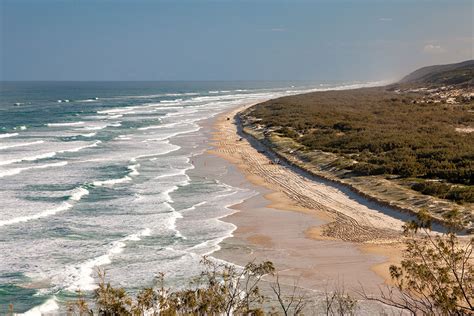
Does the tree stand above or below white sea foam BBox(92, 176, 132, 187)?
Answer: above

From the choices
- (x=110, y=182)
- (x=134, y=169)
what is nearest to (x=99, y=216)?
(x=110, y=182)

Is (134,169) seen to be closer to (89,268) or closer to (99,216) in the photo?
(99,216)

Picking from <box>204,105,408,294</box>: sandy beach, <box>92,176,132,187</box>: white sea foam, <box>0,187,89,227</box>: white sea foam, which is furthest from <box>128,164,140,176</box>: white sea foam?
<box>204,105,408,294</box>: sandy beach

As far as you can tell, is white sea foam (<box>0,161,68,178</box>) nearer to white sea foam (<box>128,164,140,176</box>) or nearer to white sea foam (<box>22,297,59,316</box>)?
white sea foam (<box>128,164,140,176</box>)

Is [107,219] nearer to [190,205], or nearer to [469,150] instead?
[190,205]

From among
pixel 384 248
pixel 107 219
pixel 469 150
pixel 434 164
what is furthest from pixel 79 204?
pixel 469 150

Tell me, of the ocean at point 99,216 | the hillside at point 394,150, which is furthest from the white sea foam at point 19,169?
the hillside at point 394,150

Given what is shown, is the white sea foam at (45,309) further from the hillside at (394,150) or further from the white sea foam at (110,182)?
the white sea foam at (110,182)
